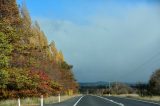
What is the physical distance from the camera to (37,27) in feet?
275

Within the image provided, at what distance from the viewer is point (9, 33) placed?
110 ft

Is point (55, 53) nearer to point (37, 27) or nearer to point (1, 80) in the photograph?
point (37, 27)

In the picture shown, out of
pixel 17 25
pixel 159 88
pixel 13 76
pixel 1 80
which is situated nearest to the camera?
pixel 1 80

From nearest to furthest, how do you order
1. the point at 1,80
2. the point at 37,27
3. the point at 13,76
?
the point at 1,80
the point at 13,76
the point at 37,27

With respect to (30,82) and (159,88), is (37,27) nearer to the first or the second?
(159,88)

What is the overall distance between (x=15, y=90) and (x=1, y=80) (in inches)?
218

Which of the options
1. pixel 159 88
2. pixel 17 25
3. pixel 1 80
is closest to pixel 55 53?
pixel 159 88

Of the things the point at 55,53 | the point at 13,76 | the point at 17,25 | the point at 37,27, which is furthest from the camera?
the point at 55,53

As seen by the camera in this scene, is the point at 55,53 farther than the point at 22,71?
Yes

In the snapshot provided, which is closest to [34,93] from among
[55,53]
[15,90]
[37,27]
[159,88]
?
[15,90]

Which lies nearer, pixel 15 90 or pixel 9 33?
pixel 9 33

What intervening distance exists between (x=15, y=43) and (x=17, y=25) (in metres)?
2.95

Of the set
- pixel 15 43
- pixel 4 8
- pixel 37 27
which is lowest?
pixel 15 43

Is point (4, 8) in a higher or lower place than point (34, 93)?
higher
